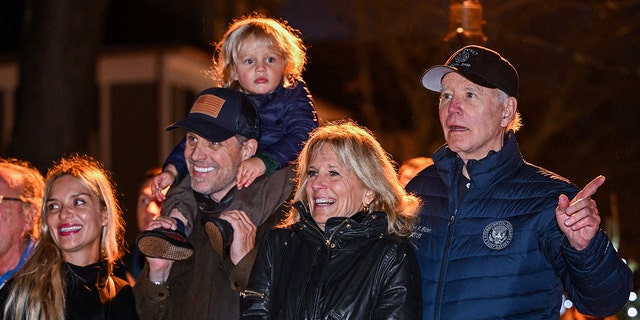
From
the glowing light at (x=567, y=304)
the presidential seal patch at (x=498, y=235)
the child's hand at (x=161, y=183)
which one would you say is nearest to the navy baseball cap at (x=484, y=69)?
the presidential seal patch at (x=498, y=235)

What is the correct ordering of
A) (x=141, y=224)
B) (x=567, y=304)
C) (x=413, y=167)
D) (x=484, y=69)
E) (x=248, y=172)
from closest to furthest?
1. (x=484, y=69)
2. (x=248, y=172)
3. (x=567, y=304)
4. (x=413, y=167)
5. (x=141, y=224)

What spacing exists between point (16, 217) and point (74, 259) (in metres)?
0.98

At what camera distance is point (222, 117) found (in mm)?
6309

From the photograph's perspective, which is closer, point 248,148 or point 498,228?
point 498,228

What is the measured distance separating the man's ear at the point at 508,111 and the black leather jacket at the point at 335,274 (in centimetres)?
82

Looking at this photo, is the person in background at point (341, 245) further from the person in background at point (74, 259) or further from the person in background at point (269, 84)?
the person in background at point (74, 259)

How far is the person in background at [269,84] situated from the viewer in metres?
6.59

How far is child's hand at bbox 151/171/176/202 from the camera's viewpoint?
6555 mm

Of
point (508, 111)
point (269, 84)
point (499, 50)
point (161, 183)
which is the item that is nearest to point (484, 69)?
point (508, 111)

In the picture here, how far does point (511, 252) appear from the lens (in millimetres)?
5332

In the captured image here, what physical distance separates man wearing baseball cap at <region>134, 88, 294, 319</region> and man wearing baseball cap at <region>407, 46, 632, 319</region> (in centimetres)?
104

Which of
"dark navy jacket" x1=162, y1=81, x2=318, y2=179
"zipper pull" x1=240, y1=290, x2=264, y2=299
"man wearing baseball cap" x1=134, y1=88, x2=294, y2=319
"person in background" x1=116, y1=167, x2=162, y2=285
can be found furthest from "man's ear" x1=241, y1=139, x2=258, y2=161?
"person in background" x1=116, y1=167, x2=162, y2=285

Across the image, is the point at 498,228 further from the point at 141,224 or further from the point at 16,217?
the point at 141,224

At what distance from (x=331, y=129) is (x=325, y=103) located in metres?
22.2
